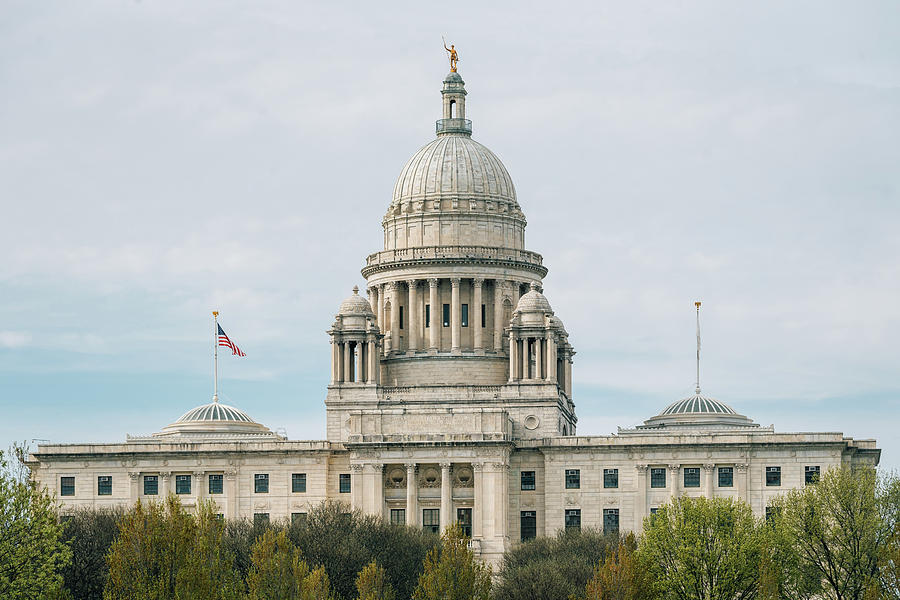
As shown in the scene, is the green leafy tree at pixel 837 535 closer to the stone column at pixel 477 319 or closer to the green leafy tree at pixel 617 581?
the green leafy tree at pixel 617 581

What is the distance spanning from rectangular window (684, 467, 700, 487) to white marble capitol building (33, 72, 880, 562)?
81mm

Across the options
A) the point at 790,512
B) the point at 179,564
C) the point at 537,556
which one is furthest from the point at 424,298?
the point at 179,564

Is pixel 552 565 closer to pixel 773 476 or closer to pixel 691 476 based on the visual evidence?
pixel 691 476

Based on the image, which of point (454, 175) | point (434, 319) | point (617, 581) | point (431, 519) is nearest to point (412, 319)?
point (434, 319)

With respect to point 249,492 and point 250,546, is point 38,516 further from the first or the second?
point 249,492

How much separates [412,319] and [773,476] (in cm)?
3590

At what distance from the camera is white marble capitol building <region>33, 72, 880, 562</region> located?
164625mm

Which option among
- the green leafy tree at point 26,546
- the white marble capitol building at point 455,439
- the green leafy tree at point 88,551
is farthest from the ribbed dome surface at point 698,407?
the green leafy tree at point 26,546

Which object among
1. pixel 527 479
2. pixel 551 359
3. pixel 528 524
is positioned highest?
pixel 551 359

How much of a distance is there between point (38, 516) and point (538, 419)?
6602 cm

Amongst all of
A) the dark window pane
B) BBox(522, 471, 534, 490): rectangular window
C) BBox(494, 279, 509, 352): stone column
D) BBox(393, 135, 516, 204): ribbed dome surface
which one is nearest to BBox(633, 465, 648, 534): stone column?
BBox(522, 471, 534, 490): rectangular window

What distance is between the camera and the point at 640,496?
6526 inches

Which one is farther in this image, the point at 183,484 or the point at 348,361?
the point at 348,361

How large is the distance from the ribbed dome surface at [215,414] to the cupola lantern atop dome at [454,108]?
104ft
